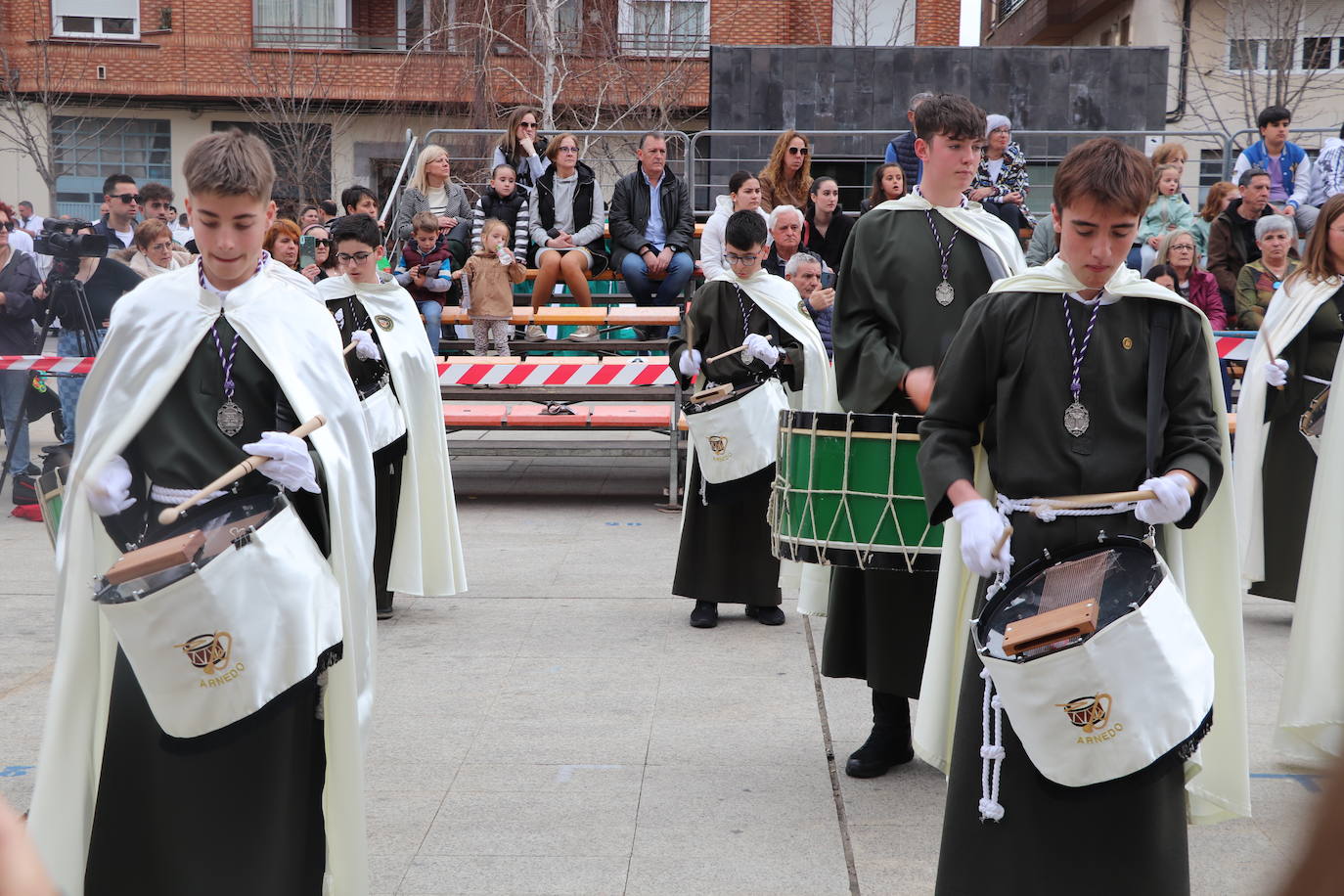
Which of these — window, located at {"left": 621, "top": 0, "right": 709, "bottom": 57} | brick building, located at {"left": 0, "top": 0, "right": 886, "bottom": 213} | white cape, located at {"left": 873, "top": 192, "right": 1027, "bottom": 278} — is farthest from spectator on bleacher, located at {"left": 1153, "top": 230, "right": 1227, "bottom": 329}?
brick building, located at {"left": 0, "top": 0, "right": 886, "bottom": 213}

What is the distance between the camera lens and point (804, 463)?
475 cm

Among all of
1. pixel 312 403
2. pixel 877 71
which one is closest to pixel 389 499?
pixel 312 403

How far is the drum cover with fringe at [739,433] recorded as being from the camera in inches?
278

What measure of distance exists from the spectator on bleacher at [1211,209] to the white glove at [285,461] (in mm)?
10628

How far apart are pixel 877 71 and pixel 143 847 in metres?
15.3

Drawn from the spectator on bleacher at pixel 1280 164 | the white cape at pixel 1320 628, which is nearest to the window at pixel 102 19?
the spectator on bleacher at pixel 1280 164

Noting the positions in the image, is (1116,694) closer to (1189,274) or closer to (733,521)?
(733,521)

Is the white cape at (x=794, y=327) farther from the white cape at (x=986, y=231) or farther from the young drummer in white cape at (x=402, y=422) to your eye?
the white cape at (x=986, y=231)

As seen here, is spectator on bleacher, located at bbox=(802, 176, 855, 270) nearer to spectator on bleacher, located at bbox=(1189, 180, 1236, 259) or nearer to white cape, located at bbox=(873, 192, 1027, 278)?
spectator on bleacher, located at bbox=(1189, 180, 1236, 259)

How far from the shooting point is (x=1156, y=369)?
3.49 m

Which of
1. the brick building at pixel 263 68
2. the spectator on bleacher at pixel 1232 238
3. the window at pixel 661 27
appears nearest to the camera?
the spectator on bleacher at pixel 1232 238

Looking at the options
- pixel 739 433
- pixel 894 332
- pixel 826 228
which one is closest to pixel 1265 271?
pixel 826 228

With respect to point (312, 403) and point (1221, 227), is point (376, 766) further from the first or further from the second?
point (1221, 227)

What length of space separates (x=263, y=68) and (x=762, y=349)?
80.6 ft
